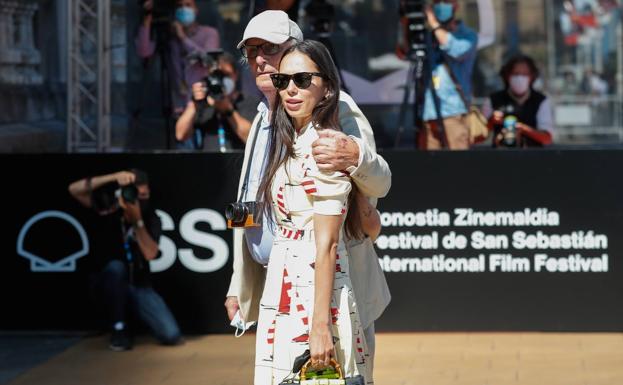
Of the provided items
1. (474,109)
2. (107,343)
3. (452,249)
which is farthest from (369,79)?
(107,343)

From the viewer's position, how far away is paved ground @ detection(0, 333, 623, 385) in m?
7.05

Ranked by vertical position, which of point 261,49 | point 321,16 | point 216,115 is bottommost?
point 261,49

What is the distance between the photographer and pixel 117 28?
11242 mm

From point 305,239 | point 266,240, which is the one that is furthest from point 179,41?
point 305,239

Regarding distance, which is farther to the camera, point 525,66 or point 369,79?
point 369,79

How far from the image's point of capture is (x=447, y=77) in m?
10.8

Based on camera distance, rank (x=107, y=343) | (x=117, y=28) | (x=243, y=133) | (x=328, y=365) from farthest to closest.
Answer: (x=117, y=28)
(x=243, y=133)
(x=107, y=343)
(x=328, y=365)

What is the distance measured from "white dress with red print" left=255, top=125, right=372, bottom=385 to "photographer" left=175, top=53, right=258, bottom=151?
4618 mm

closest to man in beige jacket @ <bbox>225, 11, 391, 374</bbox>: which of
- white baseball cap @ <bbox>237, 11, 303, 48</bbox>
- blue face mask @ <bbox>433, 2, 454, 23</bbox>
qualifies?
white baseball cap @ <bbox>237, 11, 303, 48</bbox>

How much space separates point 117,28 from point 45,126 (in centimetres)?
110

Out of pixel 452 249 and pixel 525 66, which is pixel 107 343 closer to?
pixel 452 249

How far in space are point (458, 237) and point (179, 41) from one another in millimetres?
3982

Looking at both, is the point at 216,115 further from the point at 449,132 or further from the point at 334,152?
the point at 334,152

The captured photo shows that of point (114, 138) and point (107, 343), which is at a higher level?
point (114, 138)
